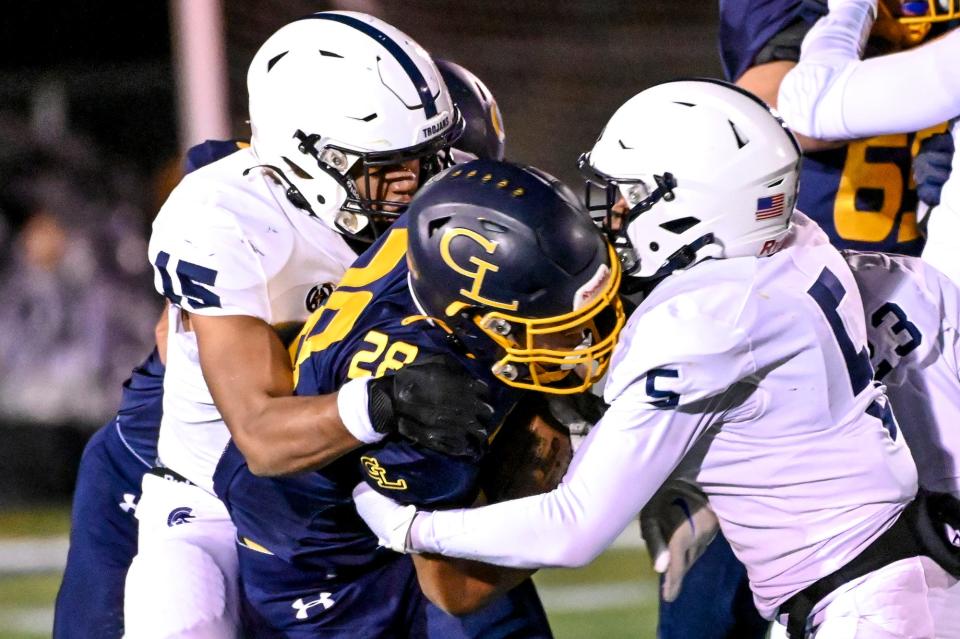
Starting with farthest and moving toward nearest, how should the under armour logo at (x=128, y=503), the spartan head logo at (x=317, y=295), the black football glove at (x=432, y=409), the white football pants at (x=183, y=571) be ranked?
the under armour logo at (x=128, y=503)
the spartan head logo at (x=317, y=295)
the white football pants at (x=183, y=571)
the black football glove at (x=432, y=409)

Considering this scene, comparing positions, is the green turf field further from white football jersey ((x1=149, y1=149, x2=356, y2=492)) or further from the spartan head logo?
the spartan head logo

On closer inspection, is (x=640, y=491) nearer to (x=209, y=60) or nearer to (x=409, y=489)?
(x=409, y=489)

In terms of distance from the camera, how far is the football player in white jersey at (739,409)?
2188mm

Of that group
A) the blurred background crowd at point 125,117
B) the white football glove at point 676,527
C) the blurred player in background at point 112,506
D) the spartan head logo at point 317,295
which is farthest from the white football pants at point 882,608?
the blurred background crowd at point 125,117

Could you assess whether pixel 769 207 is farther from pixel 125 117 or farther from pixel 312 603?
pixel 125 117

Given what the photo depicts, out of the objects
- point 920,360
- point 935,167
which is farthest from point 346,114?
point 935,167

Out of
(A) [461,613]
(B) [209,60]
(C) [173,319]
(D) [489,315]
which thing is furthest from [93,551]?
(B) [209,60]

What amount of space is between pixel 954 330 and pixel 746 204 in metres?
0.59

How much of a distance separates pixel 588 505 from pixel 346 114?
970 millimetres

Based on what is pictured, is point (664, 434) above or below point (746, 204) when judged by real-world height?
below

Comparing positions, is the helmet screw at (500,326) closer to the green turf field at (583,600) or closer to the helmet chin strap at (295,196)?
the helmet chin strap at (295,196)

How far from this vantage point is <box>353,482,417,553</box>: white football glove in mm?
2248

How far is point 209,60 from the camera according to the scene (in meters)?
5.32

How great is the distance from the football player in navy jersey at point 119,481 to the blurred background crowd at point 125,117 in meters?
2.29
